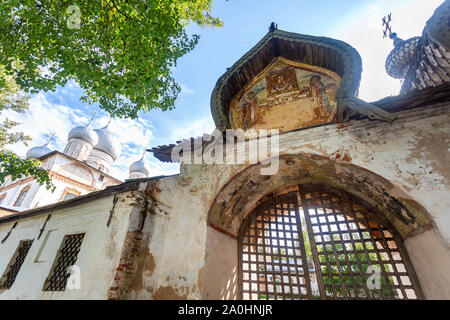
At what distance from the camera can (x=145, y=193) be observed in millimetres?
4242

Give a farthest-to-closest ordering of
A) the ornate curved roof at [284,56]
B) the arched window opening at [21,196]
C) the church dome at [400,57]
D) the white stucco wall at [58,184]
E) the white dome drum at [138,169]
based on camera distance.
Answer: the white dome drum at [138,169], the arched window opening at [21,196], the white stucco wall at [58,184], the church dome at [400,57], the ornate curved roof at [284,56]

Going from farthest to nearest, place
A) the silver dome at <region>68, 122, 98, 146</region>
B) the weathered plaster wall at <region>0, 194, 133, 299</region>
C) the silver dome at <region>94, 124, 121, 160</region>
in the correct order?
1. the silver dome at <region>94, 124, 121, 160</region>
2. the silver dome at <region>68, 122, 98, 146</region>
3. the weathered plaster wall at <region>0, 194, 133, 299</region>

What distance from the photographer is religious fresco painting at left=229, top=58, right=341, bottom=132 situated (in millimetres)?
4523

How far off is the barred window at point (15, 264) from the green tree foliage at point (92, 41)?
5.13 meters

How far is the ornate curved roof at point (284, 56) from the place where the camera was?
4297 millimetres

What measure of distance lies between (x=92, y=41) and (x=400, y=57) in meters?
13.4

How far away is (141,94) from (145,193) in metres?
2.32

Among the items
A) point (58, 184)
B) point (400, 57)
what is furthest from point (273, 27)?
point (58, 184)

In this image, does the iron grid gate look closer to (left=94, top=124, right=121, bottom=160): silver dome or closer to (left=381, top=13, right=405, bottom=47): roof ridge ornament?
(left=381, top=13, right=405, bottom=47): roof ridge ornament

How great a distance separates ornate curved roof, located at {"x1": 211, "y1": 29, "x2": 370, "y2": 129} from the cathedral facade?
29 millimetres

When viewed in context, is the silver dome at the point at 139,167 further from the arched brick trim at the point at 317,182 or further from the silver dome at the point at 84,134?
the arched brick trim at the point at 317,182

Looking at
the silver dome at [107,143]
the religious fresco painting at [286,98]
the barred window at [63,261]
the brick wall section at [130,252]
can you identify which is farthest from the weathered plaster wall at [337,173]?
the silver dome at [107,143]

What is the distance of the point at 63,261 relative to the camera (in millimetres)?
4938

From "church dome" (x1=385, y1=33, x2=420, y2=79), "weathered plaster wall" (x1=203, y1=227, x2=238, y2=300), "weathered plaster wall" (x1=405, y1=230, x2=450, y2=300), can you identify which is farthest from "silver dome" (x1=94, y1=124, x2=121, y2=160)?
"weathered plaster wall" (x1=405, y1=230, x2=450, y2=300)
